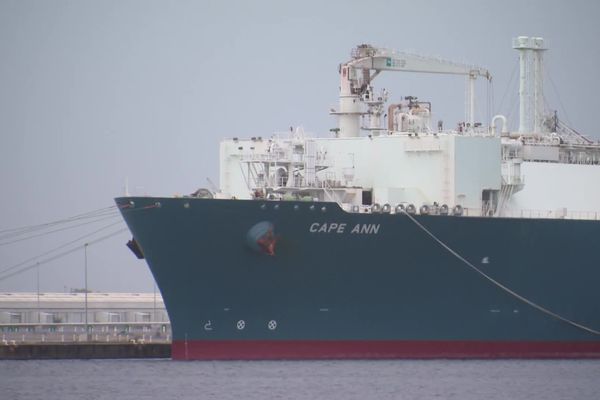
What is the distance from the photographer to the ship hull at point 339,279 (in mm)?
62062

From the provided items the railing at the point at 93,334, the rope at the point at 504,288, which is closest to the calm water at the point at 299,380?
the rope at the point at 504,288

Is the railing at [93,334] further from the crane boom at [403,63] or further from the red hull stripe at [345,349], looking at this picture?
the crane boom at [403,63]

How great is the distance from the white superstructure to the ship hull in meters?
1.43

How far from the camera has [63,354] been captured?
227 ft

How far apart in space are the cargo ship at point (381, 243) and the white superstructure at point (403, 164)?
0.07 meters

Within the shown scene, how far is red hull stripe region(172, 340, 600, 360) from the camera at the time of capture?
6275 centimetres

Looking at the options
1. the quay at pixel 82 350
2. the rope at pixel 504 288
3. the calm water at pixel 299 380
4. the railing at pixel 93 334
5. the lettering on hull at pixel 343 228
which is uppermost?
the lettering on hull at pixel 343 228

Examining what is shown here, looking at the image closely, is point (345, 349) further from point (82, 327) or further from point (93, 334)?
point (82, 327)

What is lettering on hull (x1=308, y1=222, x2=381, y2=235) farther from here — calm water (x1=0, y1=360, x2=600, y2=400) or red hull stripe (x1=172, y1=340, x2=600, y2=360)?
calm water (x1=0, y1=360, x2=600, y2=400)

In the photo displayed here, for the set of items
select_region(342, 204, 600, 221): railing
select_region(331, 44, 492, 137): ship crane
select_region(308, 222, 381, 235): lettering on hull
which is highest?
select_region(331, 44, 492, 137): ship crane

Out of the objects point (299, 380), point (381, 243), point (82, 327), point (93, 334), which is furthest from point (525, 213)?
point (82, 327)

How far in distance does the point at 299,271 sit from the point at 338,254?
4.76 feet

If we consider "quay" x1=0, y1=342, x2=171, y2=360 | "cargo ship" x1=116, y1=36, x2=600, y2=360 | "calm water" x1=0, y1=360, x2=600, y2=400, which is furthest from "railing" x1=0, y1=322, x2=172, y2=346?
"cargo ship" x1=116, y1=36, x2=600, y2=360

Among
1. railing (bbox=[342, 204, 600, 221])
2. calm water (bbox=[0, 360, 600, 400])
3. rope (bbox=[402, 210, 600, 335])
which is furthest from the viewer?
railing (bbox=[342, 204, 600, 221])
